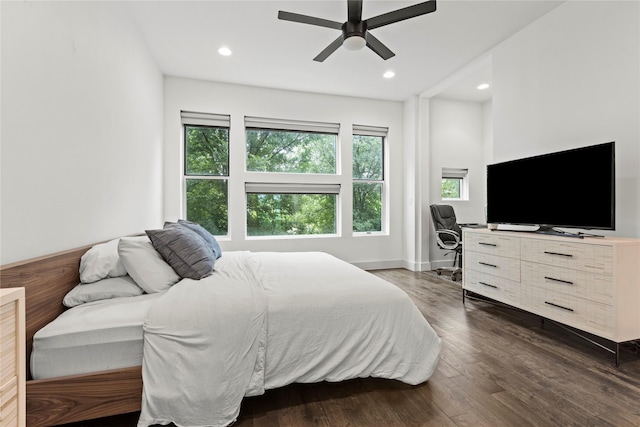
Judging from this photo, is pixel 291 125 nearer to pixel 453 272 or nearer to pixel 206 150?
pixel 206 150

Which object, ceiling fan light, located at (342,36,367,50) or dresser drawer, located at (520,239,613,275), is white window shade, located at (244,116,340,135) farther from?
dresser drawer, located at (520,239,613,275)

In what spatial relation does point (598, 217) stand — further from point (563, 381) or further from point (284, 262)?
point (284, 262)

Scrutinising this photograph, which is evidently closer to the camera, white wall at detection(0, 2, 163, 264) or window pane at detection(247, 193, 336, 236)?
white wall at detection(0, 2, 163, 264)

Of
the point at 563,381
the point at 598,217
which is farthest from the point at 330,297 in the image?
the point at 598,217

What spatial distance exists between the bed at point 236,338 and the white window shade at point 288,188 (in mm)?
2576

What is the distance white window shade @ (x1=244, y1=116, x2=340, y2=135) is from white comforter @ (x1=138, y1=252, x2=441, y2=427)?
120 inches

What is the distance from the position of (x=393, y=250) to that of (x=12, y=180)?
4652 millimetres

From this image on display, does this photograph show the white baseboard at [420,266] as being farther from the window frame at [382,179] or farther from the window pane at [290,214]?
the window pane at [290,214]

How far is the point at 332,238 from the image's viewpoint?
15.3 feet

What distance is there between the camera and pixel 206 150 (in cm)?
421

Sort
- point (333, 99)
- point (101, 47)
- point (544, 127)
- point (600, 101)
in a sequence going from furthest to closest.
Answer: point (333, 99) < point (544, 127) < point (600, 101) < point (101, 47)

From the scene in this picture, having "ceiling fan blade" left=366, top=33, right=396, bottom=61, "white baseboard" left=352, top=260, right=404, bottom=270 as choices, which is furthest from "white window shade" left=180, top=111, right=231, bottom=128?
"white baseboard" left=352, top=260, right=404, bottom=270

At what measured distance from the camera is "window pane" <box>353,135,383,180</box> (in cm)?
489

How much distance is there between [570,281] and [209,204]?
13.6 ft
